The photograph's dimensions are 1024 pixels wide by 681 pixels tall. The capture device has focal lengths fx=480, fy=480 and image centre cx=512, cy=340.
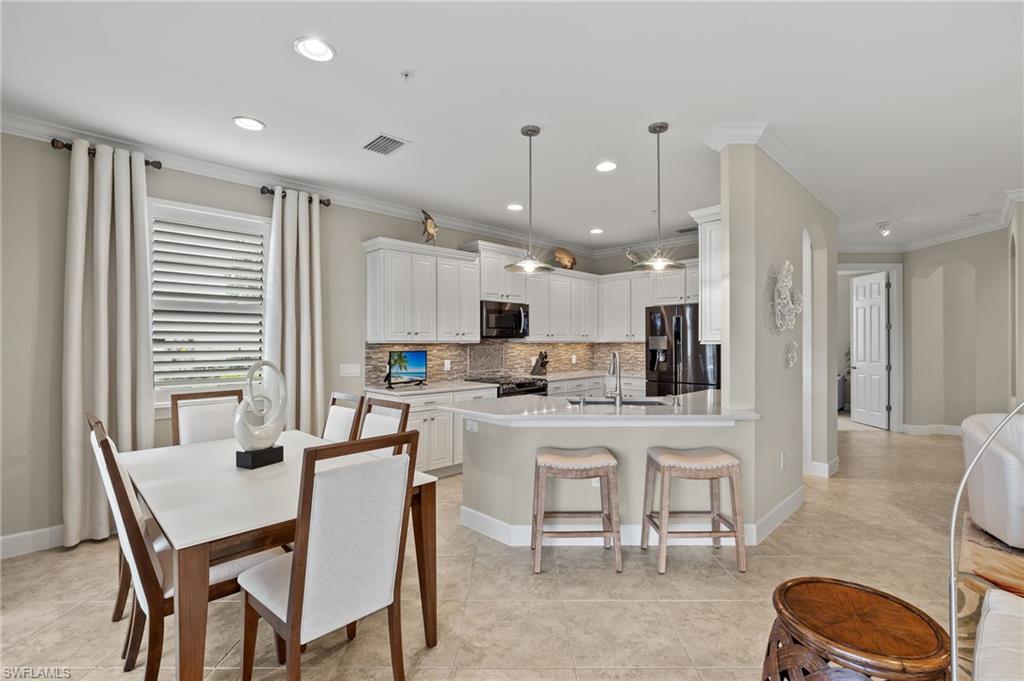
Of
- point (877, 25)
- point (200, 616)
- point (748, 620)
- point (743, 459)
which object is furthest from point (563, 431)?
point (877, 25)

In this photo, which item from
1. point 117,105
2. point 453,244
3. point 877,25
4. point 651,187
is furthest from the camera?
point 453,244

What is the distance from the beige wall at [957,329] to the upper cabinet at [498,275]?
18.8 ft

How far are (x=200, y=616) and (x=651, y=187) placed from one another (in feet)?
13.9


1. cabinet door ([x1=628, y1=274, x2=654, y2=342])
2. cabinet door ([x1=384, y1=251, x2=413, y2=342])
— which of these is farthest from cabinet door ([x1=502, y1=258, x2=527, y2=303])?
cabinet door ([x1=628, y1=274, x2=654, y2=342])

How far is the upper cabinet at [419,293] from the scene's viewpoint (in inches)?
182

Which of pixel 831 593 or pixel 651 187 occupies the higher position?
pixel 651 187

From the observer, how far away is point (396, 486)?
175cm

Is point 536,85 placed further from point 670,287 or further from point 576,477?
point 670,287

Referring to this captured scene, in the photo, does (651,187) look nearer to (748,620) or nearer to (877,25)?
(877,25)

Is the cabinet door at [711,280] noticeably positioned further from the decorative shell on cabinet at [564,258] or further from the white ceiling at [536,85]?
the decorative shell on cabinet at [564,258]

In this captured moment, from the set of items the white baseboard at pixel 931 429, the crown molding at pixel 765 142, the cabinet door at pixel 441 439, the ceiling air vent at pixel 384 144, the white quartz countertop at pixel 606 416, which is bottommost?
the white baseboard at pixel 931 429

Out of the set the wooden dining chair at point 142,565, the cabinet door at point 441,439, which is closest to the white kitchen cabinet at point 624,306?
the cabinet door at point 441,439

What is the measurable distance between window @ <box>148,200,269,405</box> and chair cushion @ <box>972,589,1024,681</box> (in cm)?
445

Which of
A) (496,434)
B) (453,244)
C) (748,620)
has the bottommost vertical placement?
(748,620)
